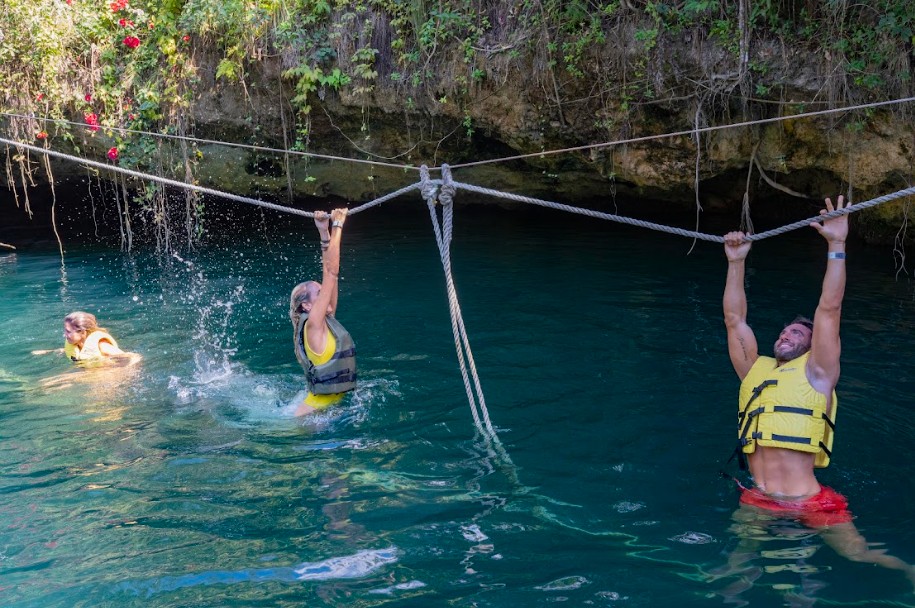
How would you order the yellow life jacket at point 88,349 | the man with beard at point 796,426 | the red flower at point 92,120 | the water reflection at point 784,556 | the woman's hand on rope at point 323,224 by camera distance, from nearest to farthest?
the water reflection at point 784,556 < the man with beard at point 796,426 < the woman's hand on rope at point 323,224 < the yellow life jacket at point 88,349 < the red flower at point 92,120

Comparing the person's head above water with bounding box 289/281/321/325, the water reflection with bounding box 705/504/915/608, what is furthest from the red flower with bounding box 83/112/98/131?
the water reflection with bounding box 705/504/915/608

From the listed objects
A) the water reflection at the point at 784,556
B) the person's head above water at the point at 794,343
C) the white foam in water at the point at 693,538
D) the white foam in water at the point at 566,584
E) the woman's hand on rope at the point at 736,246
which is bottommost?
the water reflection at the point at 784,556

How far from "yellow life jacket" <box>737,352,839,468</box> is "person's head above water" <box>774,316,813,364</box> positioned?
43 millimetres

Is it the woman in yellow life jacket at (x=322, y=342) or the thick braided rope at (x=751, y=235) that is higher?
the thick braided rope at (x=751, y=235)

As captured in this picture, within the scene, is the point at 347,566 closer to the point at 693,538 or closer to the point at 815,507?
the point at 693,538

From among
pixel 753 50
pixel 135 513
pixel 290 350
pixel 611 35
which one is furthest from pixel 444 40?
pixel 135 513

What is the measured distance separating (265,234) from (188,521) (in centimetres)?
926

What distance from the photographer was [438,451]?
18.4 ft

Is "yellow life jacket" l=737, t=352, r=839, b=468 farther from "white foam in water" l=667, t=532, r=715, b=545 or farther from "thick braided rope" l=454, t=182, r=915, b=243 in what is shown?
"thick braided rope" l=454, t=182, r=915, b=243

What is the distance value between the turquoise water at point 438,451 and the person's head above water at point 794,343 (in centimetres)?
90

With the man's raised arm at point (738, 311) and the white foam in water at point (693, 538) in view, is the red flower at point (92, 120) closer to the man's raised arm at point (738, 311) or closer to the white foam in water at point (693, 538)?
the man's raised arm at point (738, 311)

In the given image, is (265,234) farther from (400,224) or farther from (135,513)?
(135,513)

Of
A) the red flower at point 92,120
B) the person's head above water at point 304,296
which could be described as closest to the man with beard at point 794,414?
the person's head above water at point 304,296

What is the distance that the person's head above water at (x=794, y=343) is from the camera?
468 centimetres
